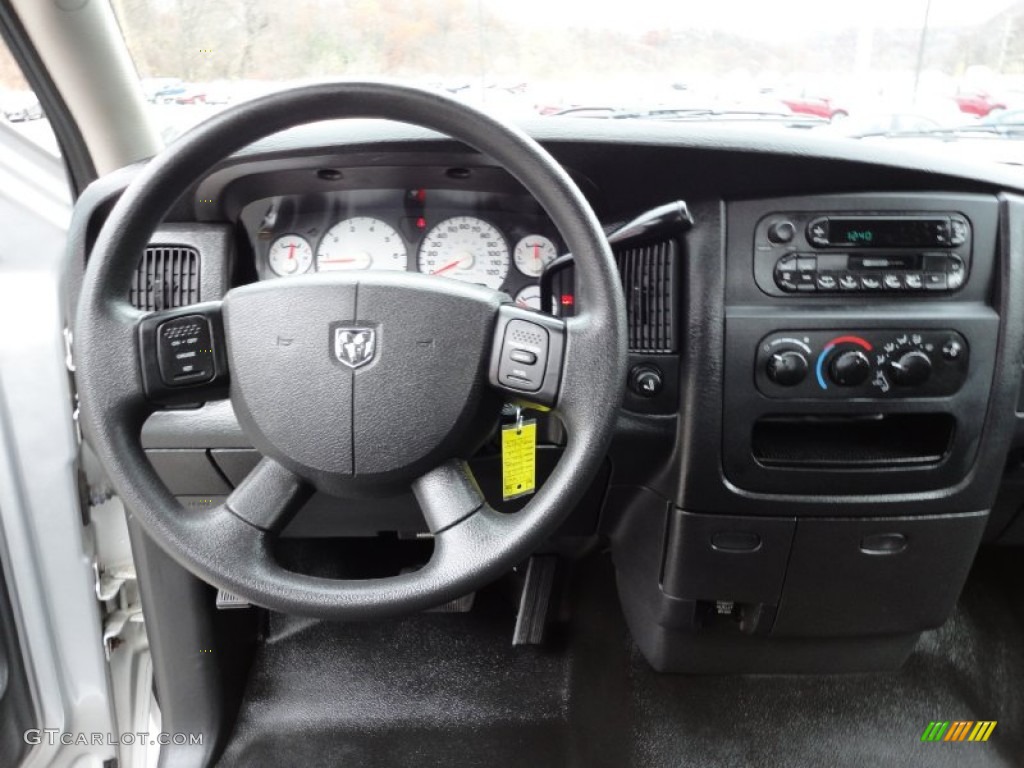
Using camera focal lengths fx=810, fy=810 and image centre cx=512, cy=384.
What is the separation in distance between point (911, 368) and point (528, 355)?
2.17ft

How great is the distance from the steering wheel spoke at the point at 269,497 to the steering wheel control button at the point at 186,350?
134 millimetres

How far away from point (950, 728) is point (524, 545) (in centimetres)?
139

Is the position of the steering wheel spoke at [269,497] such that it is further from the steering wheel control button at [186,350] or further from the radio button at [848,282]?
the radio button at [848,282]

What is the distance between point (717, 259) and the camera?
1.23 meters

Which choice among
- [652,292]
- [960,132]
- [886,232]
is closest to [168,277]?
[652,292]

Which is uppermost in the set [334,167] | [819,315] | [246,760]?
[334,167]

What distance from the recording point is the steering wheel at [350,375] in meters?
0.88

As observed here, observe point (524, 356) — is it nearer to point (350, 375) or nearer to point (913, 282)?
point (350, 375)

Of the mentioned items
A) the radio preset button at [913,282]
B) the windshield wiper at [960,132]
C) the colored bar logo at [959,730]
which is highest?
the windshield wiper at [960,132]

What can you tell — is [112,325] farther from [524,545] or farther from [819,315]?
[819,315]

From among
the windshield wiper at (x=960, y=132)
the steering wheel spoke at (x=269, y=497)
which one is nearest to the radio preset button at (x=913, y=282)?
the windshield wiper at (x=960, y=132)

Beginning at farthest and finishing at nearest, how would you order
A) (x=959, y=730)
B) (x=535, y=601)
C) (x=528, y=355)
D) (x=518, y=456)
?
(x=535, y=601), (x=959, y=730), (x=518, y=456), (x=528, y=355)

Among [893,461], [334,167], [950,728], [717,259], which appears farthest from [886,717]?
[334,167]

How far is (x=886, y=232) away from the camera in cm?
123
